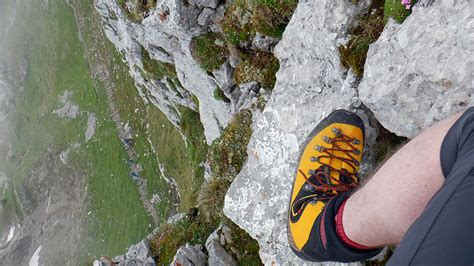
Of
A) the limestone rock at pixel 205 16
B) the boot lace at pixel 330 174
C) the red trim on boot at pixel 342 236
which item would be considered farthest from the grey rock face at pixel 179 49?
the red trim on boot at pixel 342 236

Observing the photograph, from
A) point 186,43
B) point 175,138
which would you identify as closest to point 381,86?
point 186,43

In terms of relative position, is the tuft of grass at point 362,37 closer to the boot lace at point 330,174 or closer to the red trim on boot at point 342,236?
the boot lace at point 330,174

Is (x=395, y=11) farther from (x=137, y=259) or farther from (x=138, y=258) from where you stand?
(x=138, y=258)

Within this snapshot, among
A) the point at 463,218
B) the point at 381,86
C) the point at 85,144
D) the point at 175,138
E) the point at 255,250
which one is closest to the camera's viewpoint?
the point at 463,218

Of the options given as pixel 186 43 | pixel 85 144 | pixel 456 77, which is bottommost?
pixel 85 144

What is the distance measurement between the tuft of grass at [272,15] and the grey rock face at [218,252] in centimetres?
573

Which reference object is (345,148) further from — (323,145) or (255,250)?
(255,250)

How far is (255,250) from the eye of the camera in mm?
11102

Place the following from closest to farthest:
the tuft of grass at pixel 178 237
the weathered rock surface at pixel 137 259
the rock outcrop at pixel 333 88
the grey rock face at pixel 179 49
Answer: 1. the rock outcrop at pixel 333 88
2. the grey rock face at pixel 179 49
3. the tuft of grass at pixel 178 237
4. the weathered rock surface at pixel 137 259

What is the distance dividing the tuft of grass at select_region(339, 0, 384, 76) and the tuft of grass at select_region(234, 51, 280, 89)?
3635 millimetres

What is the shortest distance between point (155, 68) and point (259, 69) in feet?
36.2

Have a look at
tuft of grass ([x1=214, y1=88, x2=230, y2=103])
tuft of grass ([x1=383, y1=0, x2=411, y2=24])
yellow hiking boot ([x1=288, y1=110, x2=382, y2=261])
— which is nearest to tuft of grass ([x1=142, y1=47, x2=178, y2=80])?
tuft of grass ([x1=214, y1=88, x2=230, y2=103])

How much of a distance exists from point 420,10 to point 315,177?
320 cm

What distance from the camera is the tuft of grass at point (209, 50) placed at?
13852 millimetres
